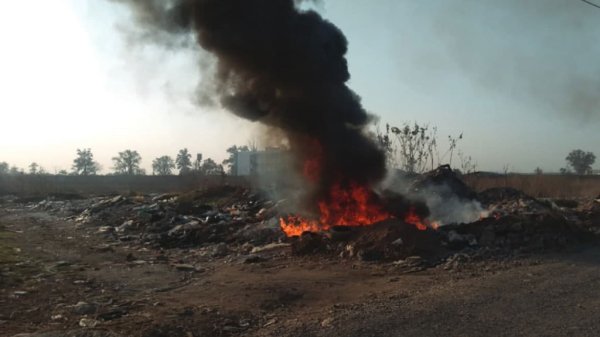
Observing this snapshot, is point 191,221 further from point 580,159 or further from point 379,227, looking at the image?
point 580,159

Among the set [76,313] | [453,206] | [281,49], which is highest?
[281,49]

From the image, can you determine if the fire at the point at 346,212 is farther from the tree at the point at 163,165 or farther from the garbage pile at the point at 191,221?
the tree at the point at 163,165

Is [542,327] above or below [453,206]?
below

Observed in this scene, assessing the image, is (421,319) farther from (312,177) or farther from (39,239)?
(39,239)

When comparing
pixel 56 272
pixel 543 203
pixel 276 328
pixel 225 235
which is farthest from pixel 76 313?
pixel 543 203

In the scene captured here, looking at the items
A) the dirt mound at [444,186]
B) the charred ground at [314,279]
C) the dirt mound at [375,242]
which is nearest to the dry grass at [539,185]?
the dirt mound at [444,186]

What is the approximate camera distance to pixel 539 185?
23.8 metres

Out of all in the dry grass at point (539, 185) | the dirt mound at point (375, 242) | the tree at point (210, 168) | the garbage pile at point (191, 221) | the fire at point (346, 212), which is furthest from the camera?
the tree at point (210, 168)

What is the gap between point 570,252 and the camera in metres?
9.99

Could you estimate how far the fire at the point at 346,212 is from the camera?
12.8m

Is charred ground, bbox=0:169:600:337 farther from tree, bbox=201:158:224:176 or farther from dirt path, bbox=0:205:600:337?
tree, bbox=201:158:224:176

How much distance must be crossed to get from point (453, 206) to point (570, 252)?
4.08 m

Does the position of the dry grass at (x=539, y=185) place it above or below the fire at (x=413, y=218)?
above

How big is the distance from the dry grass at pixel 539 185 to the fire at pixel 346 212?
431 inches
